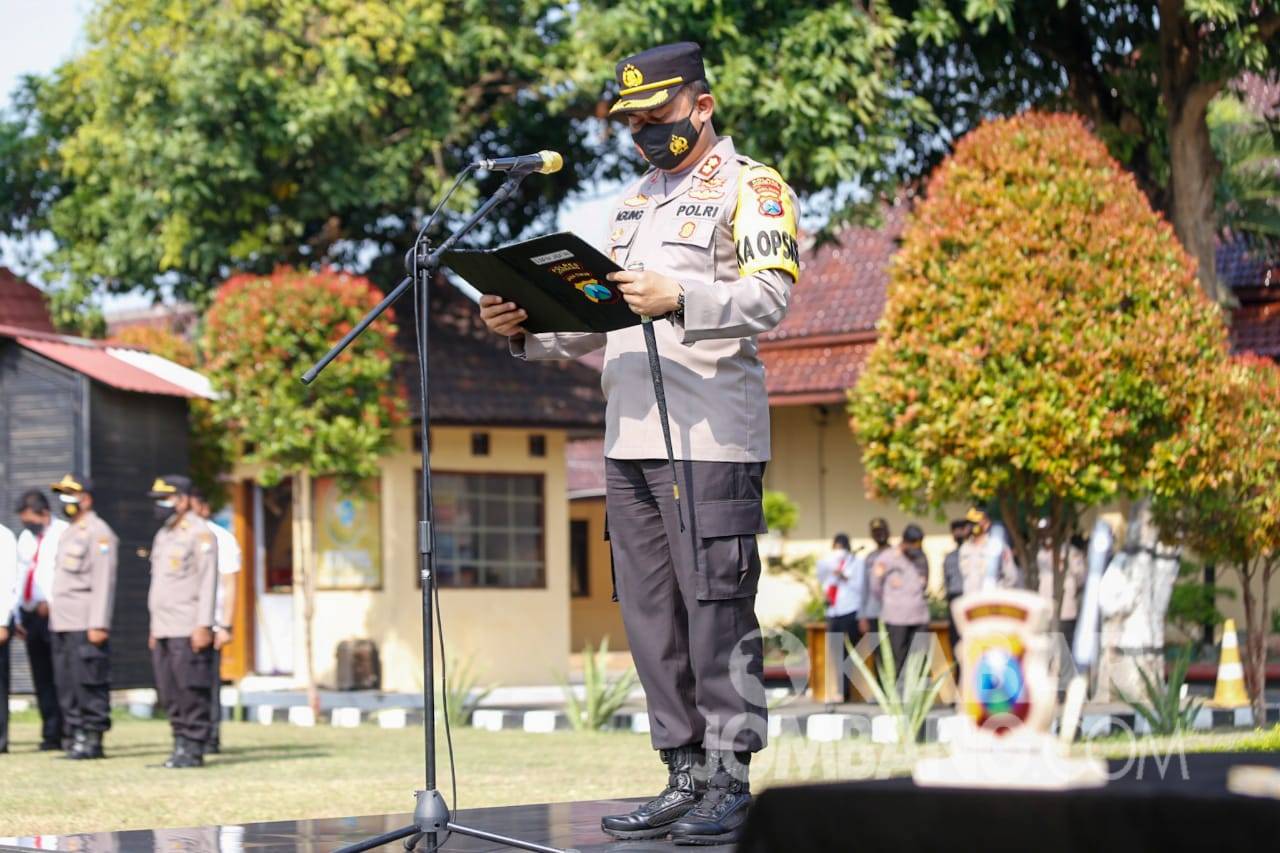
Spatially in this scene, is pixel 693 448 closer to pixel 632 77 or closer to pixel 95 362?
pixel 632 77

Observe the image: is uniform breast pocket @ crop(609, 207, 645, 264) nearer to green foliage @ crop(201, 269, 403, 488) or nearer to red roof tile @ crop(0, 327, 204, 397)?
green foliage @ crop(201, 269, 403, 488)

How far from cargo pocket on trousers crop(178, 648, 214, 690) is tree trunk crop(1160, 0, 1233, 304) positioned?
28.6ft

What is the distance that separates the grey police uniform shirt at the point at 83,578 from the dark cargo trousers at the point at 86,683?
0.12 m

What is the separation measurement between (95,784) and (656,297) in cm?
702

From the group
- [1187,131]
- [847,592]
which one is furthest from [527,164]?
[847,592]

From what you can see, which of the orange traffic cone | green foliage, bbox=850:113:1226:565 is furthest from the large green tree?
the orange traffic cone

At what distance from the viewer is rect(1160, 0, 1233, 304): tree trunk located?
15641 mm

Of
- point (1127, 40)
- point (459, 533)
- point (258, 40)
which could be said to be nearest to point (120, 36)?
point (258, 40)

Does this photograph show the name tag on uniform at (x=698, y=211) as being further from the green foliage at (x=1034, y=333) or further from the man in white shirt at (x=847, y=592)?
the man in white shirt at (x=847, y=592)

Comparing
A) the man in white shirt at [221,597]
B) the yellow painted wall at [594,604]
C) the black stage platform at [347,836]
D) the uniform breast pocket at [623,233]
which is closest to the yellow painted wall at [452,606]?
the man in white shirt at [221,597]

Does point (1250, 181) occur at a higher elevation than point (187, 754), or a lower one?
higher

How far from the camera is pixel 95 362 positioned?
56.9ft

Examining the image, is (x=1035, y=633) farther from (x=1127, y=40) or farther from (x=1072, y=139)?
(x=1127, y=40)

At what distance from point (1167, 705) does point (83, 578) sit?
7307 mm
